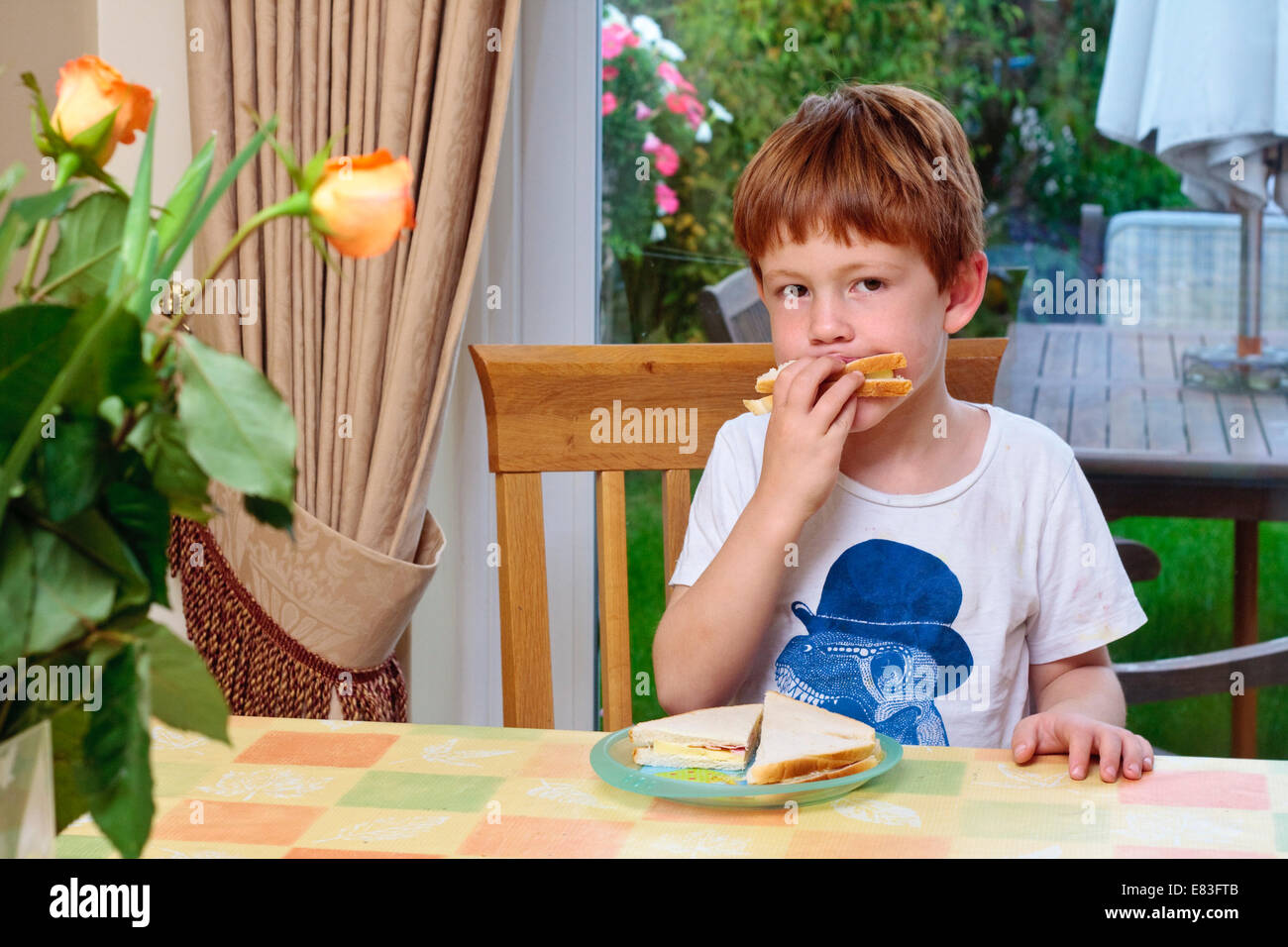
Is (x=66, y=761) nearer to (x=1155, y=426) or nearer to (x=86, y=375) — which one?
(x=86, y=375)

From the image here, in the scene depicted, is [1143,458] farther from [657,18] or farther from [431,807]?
[431,807]

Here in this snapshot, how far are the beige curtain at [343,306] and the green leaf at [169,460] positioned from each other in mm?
1102

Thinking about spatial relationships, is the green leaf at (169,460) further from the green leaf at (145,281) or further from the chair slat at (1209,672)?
the chair slat at (1209,672)

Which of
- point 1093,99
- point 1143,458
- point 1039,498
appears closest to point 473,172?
point 1039,498

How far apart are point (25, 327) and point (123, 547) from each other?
83mm

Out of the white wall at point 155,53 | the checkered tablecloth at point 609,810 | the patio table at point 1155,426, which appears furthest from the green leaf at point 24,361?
the patio table at point 1155,426

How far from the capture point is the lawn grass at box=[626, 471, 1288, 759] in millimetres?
A: 1908

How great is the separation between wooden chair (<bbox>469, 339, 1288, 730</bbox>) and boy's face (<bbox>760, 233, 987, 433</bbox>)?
0.09 meters

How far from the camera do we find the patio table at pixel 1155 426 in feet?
6.15

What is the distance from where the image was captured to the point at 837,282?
114 centimetres

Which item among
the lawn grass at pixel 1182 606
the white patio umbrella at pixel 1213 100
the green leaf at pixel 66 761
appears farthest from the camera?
the lawn grass at pixel 1182 606

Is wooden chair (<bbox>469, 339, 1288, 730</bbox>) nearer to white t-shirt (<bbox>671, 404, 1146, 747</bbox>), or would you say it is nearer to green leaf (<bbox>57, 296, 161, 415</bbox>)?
white t-shirt (<bbox>671, 404, 1146, 747</bbox>)

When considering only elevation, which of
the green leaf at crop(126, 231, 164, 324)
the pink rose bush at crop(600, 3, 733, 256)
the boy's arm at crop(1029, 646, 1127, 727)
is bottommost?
the boy's arm at crop(1029, 646, 1127, 727)
